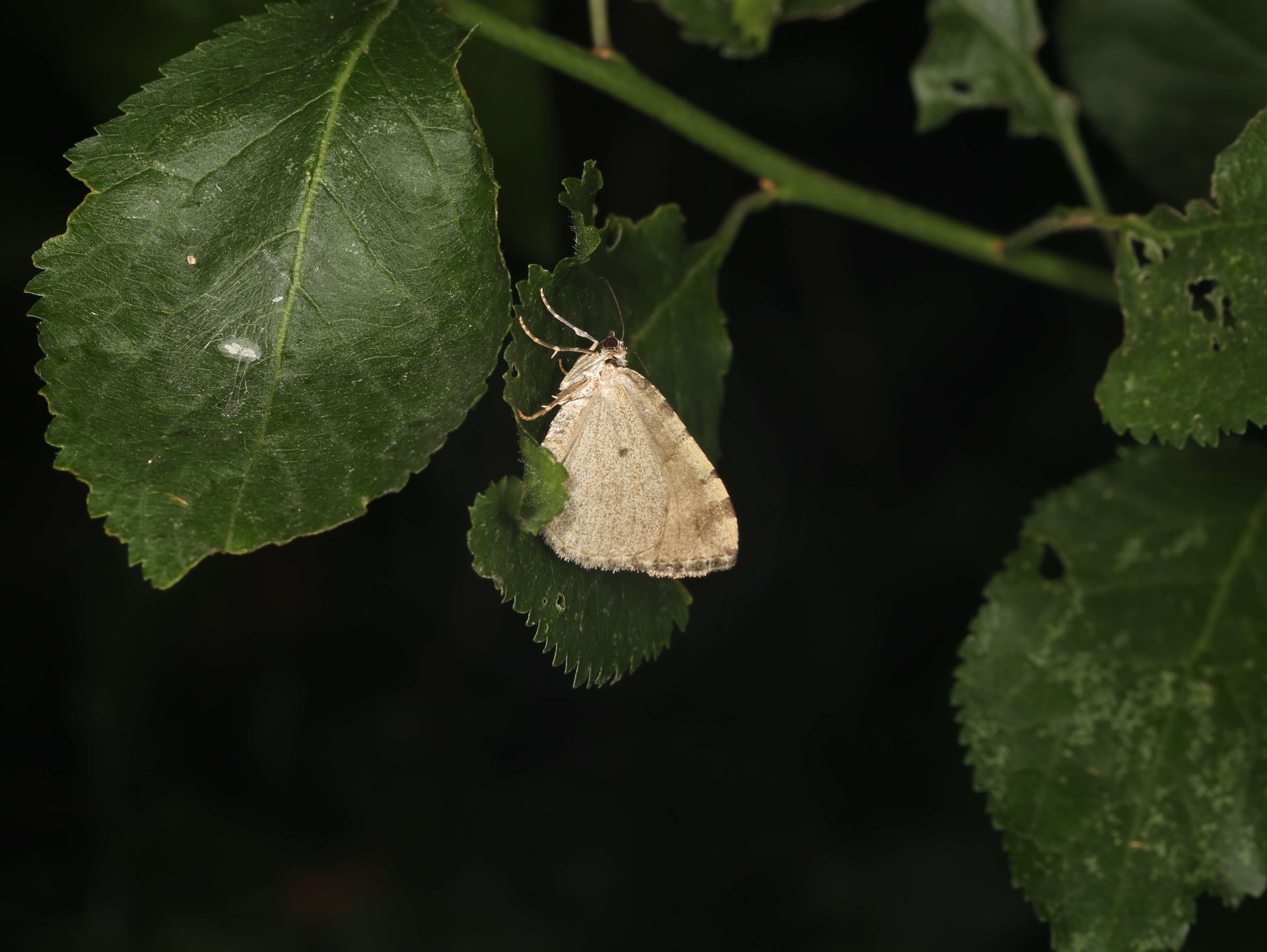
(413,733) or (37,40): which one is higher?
(37,40)

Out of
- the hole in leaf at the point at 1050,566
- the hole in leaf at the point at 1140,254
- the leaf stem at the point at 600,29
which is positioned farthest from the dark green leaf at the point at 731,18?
the hole in leaf at the point at 1050,566

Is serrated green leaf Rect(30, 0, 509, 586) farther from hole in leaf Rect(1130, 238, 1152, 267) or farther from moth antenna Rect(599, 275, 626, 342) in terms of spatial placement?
hole in leaf Rect(1130, 238, 1152, 267)

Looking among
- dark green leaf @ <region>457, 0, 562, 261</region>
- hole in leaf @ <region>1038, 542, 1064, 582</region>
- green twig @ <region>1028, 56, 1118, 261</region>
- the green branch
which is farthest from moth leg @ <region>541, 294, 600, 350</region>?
green twig @ <region>1028, 56, 1118, 261</region>

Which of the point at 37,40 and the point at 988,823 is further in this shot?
the point at 988,823

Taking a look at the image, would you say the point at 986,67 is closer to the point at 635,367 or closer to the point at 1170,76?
the point at 1170,76

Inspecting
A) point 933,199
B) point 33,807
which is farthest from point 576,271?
point 33,807

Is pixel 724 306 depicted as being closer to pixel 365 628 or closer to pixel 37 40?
pixel 365 628

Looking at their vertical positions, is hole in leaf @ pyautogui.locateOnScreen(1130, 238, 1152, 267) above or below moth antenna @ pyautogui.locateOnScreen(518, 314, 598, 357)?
below

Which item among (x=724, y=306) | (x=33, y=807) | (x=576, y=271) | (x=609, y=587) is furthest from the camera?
(x=724, y=306)
